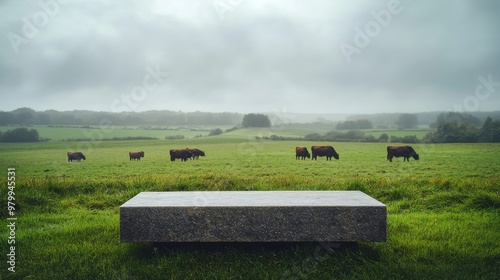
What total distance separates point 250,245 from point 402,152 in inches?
548

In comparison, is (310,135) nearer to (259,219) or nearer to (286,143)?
(286,143)

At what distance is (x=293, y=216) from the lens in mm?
4648

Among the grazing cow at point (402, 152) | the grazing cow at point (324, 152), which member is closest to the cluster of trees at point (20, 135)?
the grazing cow at point (324, 152)

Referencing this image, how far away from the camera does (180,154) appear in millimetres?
18500

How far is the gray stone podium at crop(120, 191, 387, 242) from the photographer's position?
4648mm

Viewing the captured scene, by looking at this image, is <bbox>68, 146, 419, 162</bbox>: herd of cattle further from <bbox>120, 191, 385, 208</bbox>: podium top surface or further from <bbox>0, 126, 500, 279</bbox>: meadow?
<bbox>120, 191, 385, 208</bbox>: podium top surface

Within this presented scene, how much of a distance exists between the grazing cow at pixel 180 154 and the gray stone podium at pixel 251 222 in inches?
531

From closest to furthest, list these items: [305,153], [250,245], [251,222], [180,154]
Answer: [251,222]
[250,245]
[180,154]
[305,153]

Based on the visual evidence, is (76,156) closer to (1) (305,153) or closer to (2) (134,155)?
(2) (134,155)

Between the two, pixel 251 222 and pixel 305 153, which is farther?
pixel 305 153

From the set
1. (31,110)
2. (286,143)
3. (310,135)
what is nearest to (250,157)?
(286,143)

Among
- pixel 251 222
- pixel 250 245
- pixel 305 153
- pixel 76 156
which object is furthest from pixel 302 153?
pixel 251 222

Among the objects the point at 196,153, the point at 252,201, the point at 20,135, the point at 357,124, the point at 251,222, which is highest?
the point at 357,124

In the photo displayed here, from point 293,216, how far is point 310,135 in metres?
17.1
